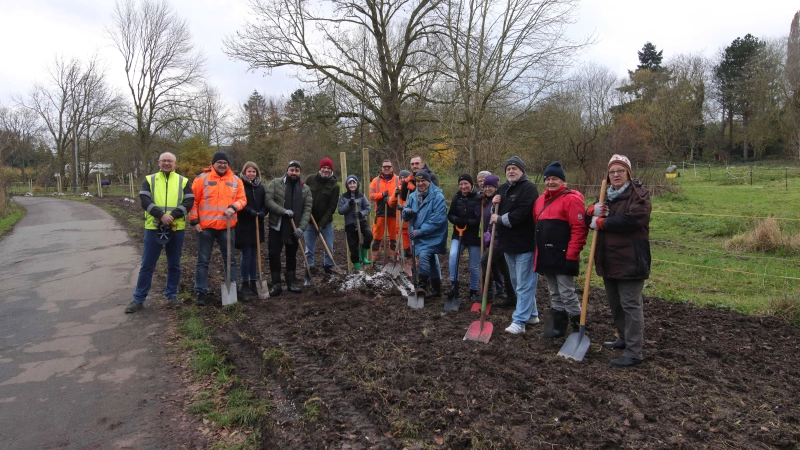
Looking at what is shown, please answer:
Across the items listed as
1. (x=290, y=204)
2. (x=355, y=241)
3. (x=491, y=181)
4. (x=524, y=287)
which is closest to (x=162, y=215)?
(x=290, y=204)

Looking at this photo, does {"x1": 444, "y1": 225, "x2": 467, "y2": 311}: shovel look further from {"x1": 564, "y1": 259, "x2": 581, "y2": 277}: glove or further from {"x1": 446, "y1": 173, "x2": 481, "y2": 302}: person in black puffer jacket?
{"x1": 564, "y1": 259, "x2": 581, "y2": 277}: glove

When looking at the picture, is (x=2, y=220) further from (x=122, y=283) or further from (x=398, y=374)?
(x=398, y=374)

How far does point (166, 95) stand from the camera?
35406mm

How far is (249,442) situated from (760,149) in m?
48.0

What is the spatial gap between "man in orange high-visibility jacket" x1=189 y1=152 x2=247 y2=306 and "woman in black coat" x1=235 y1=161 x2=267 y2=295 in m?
0.23

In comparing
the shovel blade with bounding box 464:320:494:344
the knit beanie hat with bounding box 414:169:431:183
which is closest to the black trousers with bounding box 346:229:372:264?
the knit beanie hat with bounding box 414:169:431:183

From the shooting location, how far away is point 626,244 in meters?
4.18

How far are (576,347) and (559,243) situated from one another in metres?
0.98

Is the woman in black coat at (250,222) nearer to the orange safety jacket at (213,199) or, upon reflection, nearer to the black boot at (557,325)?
the orange safety jacket at (213,199)

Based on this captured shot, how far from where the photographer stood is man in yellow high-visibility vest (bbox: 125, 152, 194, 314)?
6102 millimetres

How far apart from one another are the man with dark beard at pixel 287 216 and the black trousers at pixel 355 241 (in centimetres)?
95

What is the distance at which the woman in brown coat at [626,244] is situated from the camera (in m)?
4.11

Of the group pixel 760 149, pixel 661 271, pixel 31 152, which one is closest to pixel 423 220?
pixel 661 271

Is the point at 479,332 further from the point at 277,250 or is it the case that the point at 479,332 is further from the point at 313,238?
the point at 313,238
